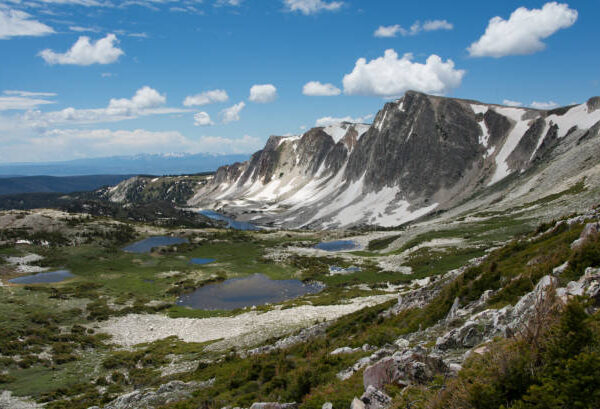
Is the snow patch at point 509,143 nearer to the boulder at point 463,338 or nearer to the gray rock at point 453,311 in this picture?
the gray rock at point 453,311

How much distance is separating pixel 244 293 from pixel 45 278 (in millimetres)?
46419

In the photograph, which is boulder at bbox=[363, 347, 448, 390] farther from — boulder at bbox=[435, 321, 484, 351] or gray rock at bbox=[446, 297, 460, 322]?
gray rock at bbox=[446, 297, 460, 322]

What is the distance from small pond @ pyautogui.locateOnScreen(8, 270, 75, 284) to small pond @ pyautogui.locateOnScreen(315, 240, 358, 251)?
66419 millimetres

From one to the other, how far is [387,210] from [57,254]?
127954mm

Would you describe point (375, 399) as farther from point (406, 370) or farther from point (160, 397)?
point (160, 397)

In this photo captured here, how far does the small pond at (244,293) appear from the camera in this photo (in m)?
60.8

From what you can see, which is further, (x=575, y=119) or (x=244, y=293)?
(x=575, y=119)

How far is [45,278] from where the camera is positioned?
7781 centimetres

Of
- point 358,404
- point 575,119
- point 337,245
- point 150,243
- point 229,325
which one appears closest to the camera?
point 358,404

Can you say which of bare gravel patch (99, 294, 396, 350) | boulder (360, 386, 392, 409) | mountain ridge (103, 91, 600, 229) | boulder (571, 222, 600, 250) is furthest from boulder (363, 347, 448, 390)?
mountain ridge (103, 91, 600, 229)

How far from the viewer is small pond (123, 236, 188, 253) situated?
363 feet

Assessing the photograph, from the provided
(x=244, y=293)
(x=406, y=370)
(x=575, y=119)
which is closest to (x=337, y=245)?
(x=244, y=293)

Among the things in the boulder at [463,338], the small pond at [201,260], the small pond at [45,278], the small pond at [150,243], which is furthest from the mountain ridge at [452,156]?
the small pond at [45,278]

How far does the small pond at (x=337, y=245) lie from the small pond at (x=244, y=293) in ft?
121
